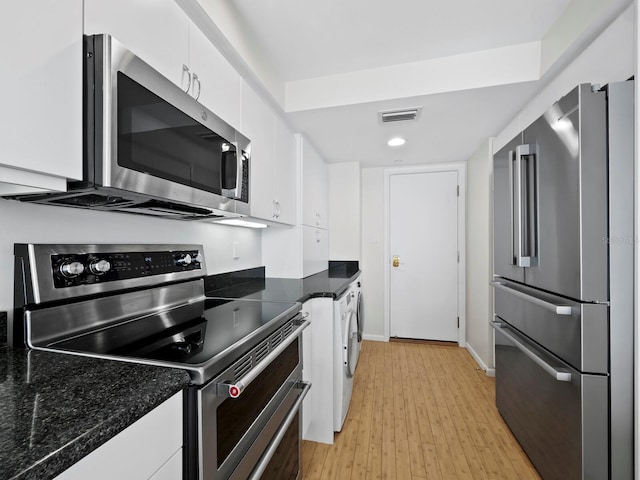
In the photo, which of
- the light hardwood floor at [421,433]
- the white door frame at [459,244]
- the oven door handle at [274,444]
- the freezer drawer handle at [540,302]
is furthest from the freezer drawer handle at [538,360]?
the white door frame at [459,244]

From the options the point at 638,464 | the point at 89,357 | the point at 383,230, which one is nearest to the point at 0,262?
the point at 89,357

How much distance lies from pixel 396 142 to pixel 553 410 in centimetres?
220

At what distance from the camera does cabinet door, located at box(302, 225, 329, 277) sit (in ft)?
8.08

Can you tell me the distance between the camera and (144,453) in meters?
0.56

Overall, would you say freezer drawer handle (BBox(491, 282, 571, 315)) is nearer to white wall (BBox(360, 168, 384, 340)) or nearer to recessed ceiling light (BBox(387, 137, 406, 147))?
recessed ceiling light (BBox(387, 137, 406, 147))

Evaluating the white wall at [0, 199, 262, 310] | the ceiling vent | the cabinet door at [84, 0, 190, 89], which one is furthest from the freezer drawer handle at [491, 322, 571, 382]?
the cabinet door at [84, 0, 190, 89]

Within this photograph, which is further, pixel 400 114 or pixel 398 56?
pixel 400 114

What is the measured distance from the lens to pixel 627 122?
42.6 inches

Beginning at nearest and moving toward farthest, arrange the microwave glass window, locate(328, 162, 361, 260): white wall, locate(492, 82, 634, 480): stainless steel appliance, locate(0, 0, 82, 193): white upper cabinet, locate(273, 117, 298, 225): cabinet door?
locate(0, 0, 82, 193): white upper cabinet → the microwave glass window → locate(492, 82, 634, 480): stainless steel appliance → locate(273, 117, 298, 225): cabinet door → locate(328, 162, 361, 260): white wall

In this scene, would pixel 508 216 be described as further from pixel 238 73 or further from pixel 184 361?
pixel 184 361

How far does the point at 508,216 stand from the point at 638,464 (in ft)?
3.75

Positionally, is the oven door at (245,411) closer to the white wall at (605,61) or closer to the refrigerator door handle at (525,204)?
the refrigerator door handle at (525,204)

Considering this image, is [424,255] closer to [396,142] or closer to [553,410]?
[396,142]

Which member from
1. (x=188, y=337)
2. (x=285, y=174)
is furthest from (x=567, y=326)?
(x=285, y=174)
